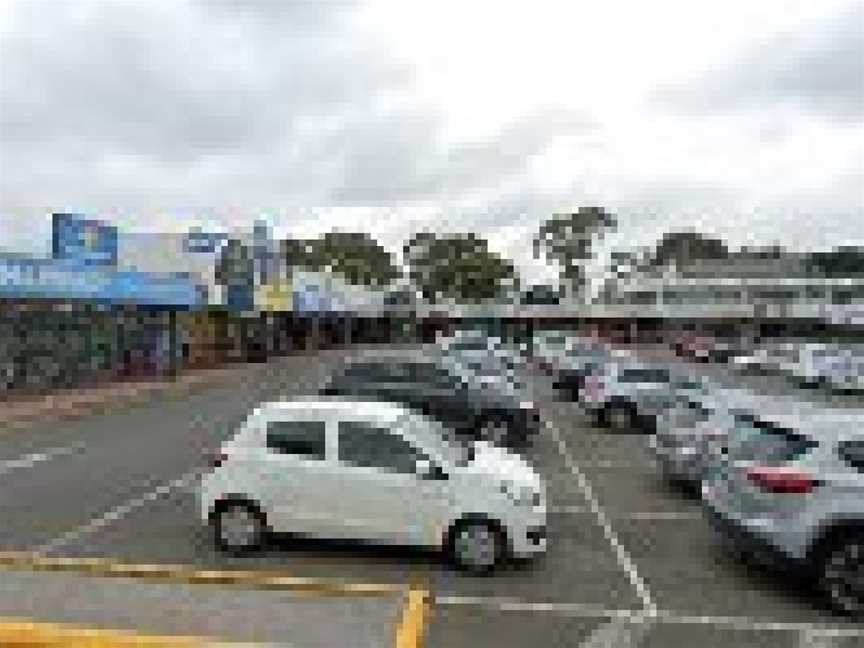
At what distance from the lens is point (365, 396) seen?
57.6ft

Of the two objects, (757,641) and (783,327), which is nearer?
(757,641)

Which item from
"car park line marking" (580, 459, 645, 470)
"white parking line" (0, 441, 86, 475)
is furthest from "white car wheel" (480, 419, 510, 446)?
"white parking line" (0, 441, 86, 475)

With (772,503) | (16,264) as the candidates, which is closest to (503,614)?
(772,503)

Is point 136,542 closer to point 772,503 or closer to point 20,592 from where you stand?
point 772,503

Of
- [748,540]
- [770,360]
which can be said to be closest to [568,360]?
[770,360]

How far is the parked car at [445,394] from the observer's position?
18.9 meters

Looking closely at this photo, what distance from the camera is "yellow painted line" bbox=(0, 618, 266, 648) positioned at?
2.66m

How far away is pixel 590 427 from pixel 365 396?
8.01m

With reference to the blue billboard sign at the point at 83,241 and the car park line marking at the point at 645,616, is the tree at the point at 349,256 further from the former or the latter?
the car park line marking at the point at 645,616

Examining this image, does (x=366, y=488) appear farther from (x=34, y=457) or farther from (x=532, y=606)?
(x=34, y=457)

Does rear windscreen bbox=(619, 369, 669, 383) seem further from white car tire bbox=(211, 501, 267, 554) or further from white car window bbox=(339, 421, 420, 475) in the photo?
white car tire bbox=(211, 501, 267, 554)

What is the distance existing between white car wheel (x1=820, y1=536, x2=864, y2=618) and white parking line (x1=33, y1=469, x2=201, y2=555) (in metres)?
7.65

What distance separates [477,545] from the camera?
998cm

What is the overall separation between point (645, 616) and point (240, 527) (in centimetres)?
427
